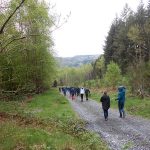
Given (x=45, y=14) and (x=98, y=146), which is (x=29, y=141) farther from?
(x=45, y=14)

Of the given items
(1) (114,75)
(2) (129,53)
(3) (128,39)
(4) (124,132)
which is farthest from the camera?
(3) (128,39)

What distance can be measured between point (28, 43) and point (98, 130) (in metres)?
8.35

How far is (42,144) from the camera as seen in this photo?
12.7 meters

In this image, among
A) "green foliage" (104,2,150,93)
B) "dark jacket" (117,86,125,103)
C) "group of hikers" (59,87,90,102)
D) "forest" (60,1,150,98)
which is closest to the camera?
"dark jacket" (117,86,125,103)

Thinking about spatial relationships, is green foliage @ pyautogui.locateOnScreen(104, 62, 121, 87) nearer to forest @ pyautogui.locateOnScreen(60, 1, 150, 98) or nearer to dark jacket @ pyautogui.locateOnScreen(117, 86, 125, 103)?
forest @ pyautogui.locateOnScreen(60, 1, 150, 98)

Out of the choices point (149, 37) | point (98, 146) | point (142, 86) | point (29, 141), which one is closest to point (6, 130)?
point (29, 141)

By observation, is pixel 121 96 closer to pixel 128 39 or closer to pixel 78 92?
pixel 78 92

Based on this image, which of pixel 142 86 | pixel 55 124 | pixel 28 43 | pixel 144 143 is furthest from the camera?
pixel 142 86

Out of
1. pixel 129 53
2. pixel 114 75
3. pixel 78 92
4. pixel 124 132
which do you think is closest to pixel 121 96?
pixel 124 132

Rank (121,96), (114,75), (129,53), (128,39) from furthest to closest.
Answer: (128,39), (129,53), (114,75), (121,96)

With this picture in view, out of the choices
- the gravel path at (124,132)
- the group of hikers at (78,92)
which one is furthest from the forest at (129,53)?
the gravel path at (124,132)

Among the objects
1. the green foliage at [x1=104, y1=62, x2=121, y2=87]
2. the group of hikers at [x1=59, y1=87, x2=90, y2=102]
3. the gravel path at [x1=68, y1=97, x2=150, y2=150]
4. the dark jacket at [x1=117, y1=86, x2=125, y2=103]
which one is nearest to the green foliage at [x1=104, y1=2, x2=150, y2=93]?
the green foliage at [x1=104, y1=62, x2=121, y2=87]

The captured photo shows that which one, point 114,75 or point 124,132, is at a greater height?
point 114,75

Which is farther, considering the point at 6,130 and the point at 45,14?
the point at 45,14
